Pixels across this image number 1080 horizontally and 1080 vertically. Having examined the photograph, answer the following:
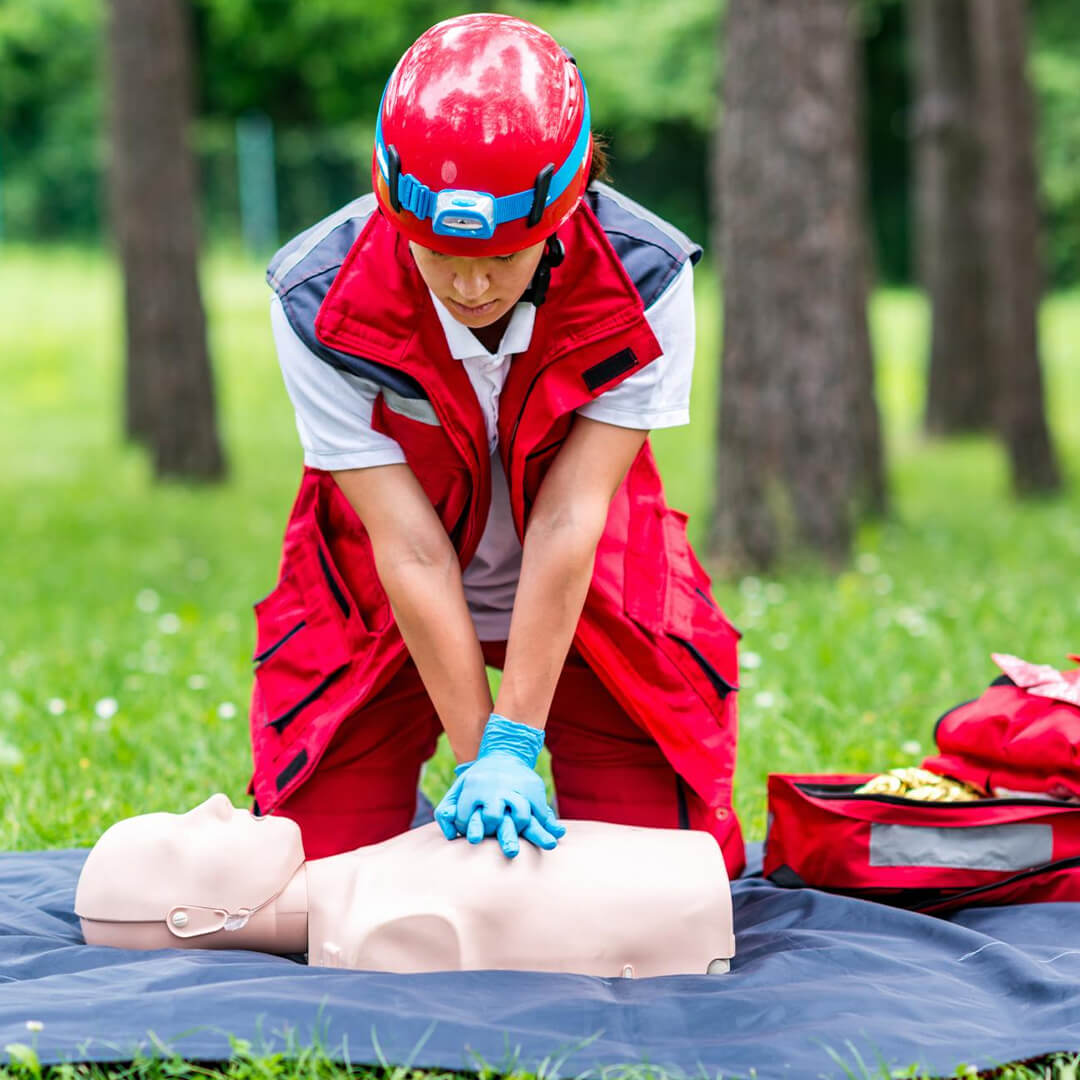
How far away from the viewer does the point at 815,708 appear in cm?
444

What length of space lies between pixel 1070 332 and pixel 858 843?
1954 centimetres

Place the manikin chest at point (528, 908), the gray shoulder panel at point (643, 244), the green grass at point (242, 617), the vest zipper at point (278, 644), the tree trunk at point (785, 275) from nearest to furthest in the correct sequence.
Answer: the manikin chest at point (528, 908), the gray shoulder panel at point (643, 244), the vest zipper at point (278, 644), the green grass at point (242, 617), the tree trunk at point (785, 275)

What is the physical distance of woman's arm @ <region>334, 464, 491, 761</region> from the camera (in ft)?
9.48

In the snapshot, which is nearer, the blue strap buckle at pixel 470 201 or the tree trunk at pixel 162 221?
the blue strap buckle at pixel 470 201

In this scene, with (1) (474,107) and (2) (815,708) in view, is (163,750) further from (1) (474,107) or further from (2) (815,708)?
(1) (474,107)

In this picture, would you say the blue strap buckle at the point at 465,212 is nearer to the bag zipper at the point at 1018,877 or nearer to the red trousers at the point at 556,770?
the red trousers at the point at 556,770

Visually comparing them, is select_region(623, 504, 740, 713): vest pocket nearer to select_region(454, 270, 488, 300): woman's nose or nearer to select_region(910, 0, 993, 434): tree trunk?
select_region(454, 270, 488, 300): woman's nose

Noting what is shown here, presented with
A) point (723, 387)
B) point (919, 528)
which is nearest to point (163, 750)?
point (723, 387)

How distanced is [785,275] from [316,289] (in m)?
3.67

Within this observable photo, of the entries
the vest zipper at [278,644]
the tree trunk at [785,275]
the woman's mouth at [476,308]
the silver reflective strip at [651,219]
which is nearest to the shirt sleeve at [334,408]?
the woman's mouth at [476,308]

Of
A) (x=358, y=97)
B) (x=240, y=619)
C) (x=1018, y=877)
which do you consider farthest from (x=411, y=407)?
(x=358, y=97)

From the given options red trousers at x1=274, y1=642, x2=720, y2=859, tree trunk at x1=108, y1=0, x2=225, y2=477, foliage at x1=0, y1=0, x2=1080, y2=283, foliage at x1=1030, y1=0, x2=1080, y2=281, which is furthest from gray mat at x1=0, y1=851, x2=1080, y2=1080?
foliage at x1=0, y1=0, x2=1080, y2=283

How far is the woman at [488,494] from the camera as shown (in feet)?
8.46

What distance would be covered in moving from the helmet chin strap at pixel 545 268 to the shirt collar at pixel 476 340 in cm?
3
